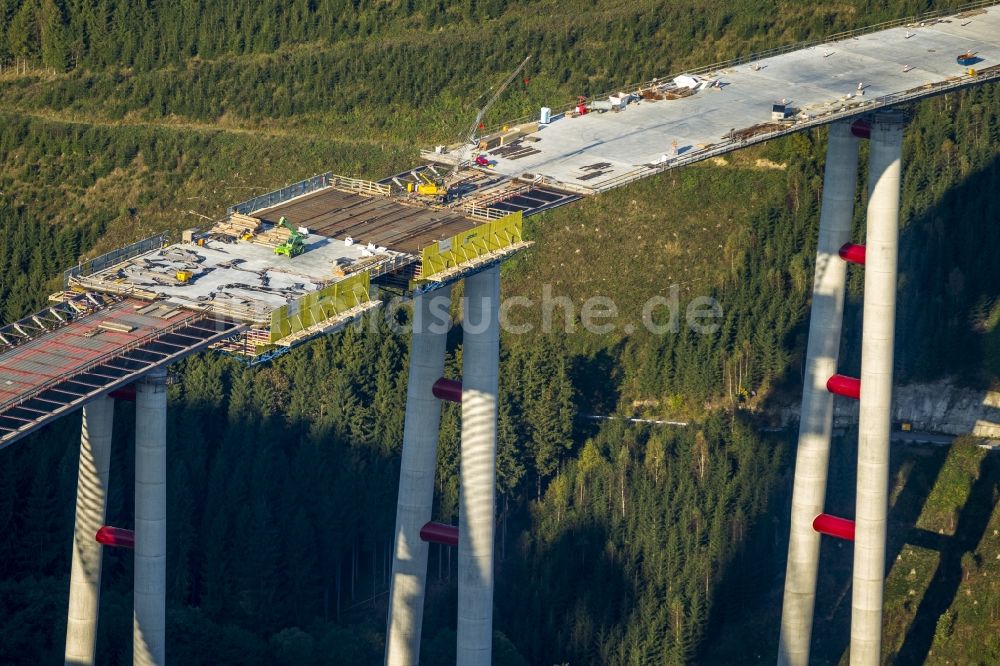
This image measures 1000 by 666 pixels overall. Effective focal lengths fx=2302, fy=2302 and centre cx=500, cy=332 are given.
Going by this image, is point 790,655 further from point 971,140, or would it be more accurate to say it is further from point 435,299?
point 971,140

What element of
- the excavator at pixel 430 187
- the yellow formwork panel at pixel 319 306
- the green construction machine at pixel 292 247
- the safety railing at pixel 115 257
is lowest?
the yellow formwork panel at pixel 319 306

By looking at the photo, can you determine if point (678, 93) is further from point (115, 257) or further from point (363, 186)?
point (115, 257)

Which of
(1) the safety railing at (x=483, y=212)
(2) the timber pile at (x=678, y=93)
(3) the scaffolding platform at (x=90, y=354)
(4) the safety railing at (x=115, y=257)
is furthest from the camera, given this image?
(2) the timber pile at (x=678, y=93)

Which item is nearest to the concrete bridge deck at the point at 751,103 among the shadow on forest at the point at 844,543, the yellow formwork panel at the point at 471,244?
the yellow formwork panel at the point at 471,244

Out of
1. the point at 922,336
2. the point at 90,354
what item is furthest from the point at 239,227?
the point at 922,336

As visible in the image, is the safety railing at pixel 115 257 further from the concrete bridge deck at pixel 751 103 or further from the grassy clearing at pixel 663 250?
the grassy clearing at pixel 663 250

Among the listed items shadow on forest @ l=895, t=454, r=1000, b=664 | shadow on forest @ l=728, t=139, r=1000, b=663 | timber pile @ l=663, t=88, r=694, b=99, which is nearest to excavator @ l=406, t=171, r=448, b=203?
timber pile @ l=663, t=88, r=694, b=99

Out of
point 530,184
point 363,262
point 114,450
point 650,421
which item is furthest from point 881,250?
point 114,450
